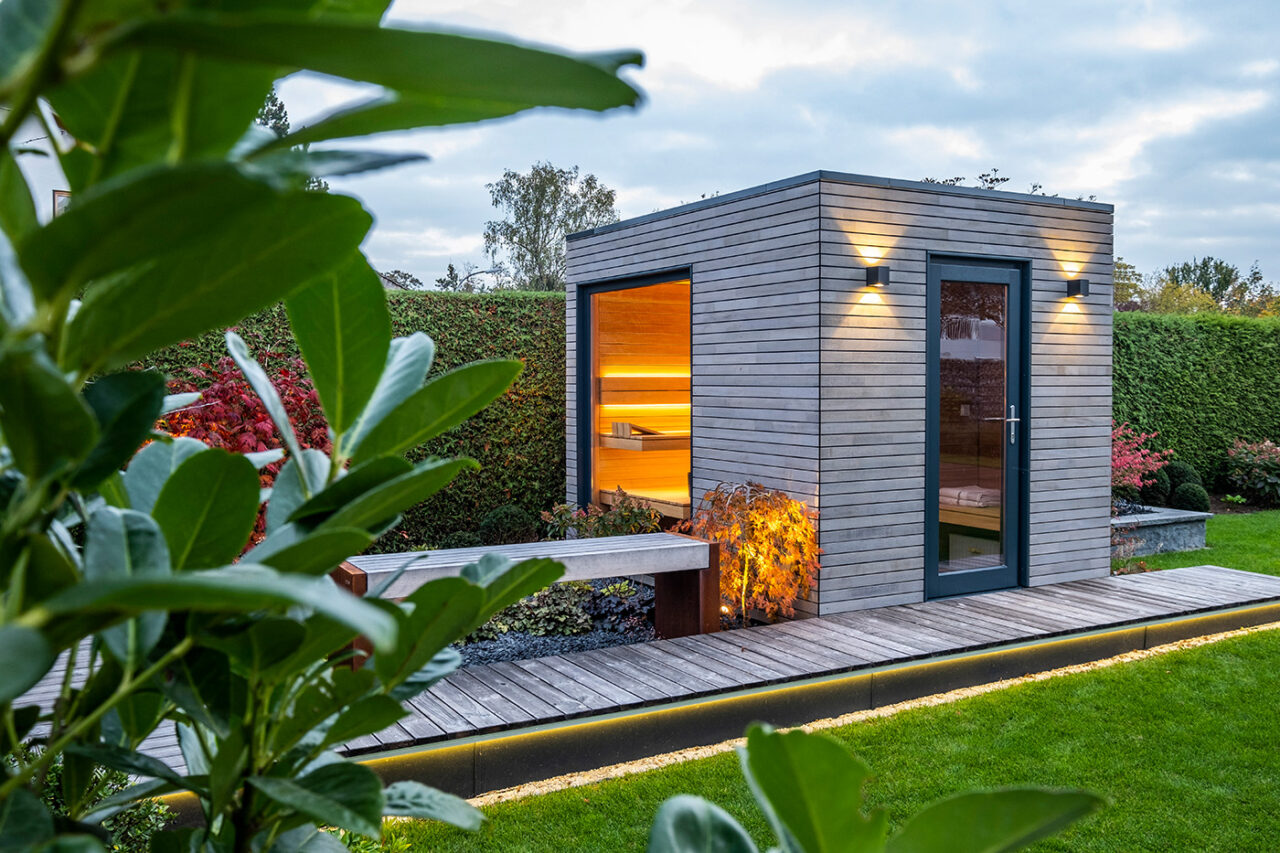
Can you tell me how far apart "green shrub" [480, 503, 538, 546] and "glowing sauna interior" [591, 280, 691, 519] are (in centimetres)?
68

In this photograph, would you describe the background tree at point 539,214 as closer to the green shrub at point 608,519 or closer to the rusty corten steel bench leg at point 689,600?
the green shrub at point 608,519

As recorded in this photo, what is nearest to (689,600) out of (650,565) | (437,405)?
(650,565)

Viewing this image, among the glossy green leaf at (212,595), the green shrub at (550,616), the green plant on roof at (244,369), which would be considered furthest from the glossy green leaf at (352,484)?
the green shrub at (550,616)

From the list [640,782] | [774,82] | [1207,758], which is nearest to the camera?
[640,782]

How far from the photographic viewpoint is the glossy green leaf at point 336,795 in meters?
0.46

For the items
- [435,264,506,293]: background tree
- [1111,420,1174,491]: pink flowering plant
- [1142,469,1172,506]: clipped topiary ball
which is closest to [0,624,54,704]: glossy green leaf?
[1111,420,1174,491]: pink flowering plant

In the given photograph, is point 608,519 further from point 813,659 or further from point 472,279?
point 472,279

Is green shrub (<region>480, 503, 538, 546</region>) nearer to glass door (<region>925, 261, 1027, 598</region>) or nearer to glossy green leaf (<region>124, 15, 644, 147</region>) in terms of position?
glass door (<region>925, 261, 1027, 598</region>)

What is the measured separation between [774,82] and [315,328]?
93.4ft

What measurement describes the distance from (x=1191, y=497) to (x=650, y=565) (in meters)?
7.33

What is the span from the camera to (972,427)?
5965 mm

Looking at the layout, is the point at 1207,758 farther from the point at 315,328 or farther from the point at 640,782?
the point at 315,328

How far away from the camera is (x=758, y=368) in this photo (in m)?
5.89

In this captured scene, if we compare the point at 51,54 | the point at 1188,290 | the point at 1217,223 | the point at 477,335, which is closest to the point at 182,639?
the point at 51,54
